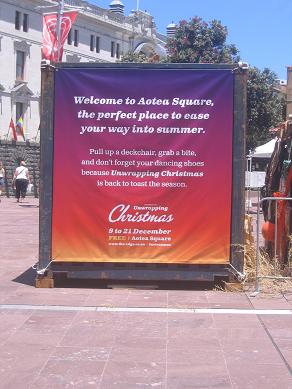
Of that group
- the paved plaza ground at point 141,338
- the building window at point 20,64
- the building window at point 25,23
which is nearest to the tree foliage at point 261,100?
the building window at point 20,64

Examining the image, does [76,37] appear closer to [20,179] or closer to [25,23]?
[25,23]

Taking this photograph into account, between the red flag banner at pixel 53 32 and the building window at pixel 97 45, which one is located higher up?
the building window at pixel 97 45

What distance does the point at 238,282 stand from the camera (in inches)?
305

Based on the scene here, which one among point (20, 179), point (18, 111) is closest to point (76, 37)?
point (18, 111)

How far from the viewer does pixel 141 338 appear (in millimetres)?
5680

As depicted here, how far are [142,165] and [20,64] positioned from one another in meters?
48.2

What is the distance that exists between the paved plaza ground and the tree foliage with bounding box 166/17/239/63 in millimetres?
25321

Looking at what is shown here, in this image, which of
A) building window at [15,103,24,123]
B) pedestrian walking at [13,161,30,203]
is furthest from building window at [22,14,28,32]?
pedestrian walking at [13,161,30,203]

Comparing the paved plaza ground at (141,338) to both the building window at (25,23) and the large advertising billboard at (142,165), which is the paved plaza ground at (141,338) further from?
the building window at (25,23)

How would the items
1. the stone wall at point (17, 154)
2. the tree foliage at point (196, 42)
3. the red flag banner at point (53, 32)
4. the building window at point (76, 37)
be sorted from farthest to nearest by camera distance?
the building window at point (76, 37) < the stone wall at point (17, 154) < the tree foliage at point (196, 42) < the red flag banner at point (53, 32)

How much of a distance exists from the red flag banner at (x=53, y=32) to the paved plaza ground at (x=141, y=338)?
13298 millimetres

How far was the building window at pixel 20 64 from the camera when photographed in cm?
5262

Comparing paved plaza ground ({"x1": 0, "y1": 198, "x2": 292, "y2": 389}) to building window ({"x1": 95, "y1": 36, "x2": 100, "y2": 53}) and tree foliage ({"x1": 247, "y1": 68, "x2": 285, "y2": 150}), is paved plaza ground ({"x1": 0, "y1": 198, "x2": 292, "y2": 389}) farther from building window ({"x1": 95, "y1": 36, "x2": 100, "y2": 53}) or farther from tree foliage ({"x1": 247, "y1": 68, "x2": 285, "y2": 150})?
building window ({"x1": 95, "y1": 36, "x2": 100, "y2": 53})

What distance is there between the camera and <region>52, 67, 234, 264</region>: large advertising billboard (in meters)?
7.57
